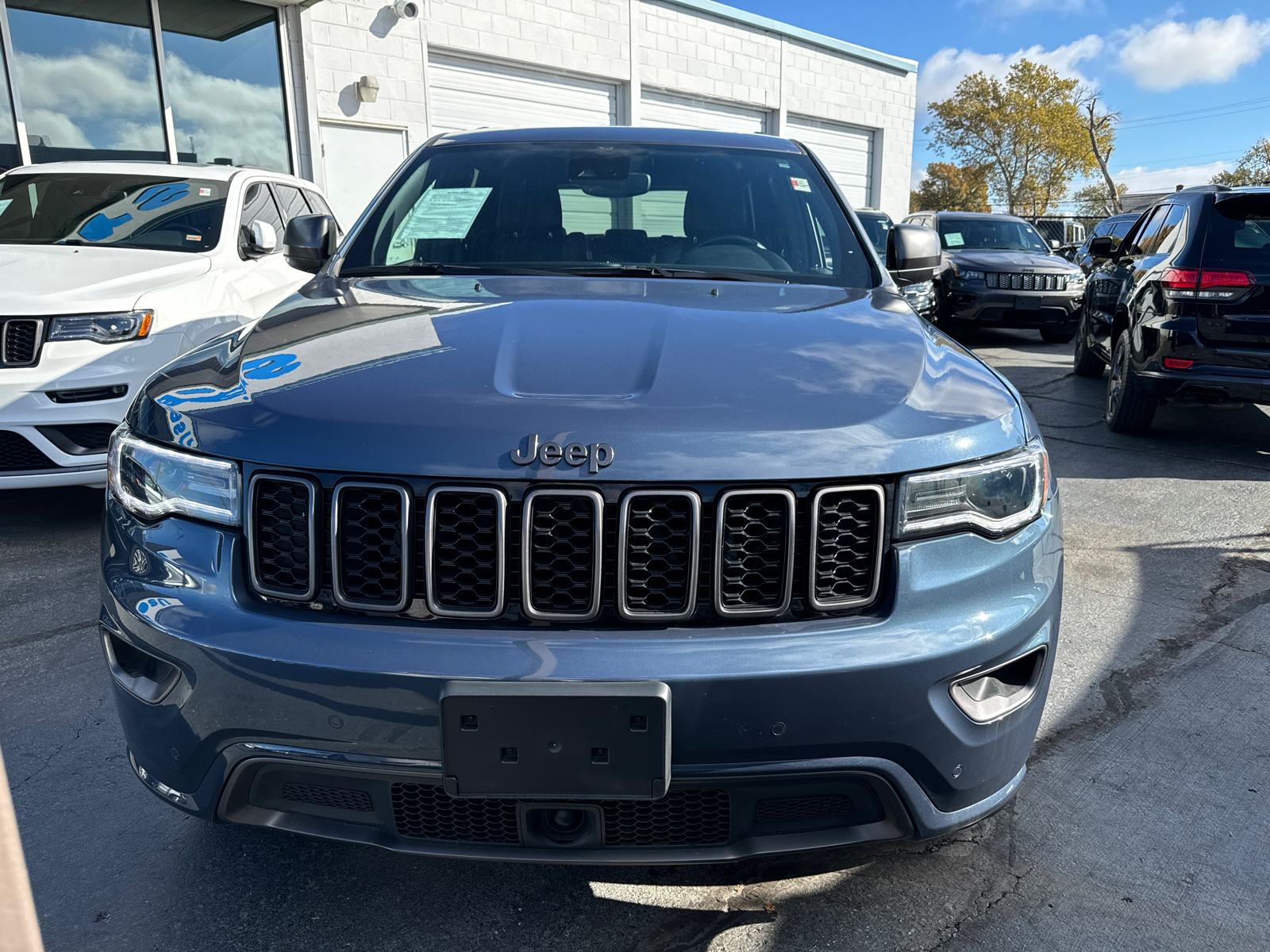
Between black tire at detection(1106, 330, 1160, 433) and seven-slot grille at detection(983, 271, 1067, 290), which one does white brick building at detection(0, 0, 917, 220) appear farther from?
black tire at detection(1106, 330, 1160, 433)

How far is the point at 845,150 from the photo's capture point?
71.5 ft

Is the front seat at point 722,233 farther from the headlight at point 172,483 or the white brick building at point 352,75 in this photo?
the white brick building at point 352,75

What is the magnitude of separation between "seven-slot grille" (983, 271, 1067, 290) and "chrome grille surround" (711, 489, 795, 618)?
9.40 meters

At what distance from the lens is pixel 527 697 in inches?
54.7

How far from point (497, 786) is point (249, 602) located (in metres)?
0.52

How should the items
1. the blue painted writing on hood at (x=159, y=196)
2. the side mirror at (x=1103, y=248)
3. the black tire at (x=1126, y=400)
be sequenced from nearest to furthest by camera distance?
the blue painted writing on hood at (x=159, y=196) → the black tire at (x=1126, y=400) → the side mirror at (x=1103, y=248)

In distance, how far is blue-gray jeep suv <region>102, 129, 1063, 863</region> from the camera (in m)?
1.44

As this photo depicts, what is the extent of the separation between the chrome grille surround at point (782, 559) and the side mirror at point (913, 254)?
1.93 meters

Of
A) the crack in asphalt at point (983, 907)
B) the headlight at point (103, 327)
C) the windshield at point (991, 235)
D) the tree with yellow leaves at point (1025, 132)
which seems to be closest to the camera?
the crack in asphalt at point (983, 907)

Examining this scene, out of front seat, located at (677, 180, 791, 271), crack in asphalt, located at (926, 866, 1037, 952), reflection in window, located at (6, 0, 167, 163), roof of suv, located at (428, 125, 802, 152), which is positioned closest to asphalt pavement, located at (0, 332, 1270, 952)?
crack in asphalt, located at (926, 866, 1037, 952)

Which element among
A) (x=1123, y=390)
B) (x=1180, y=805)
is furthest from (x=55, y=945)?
(x=1123, y=390)

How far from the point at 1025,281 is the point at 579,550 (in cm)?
980

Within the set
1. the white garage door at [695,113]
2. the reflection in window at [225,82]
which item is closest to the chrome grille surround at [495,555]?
the reflection in window at [225,82]

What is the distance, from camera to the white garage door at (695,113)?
1689cm
